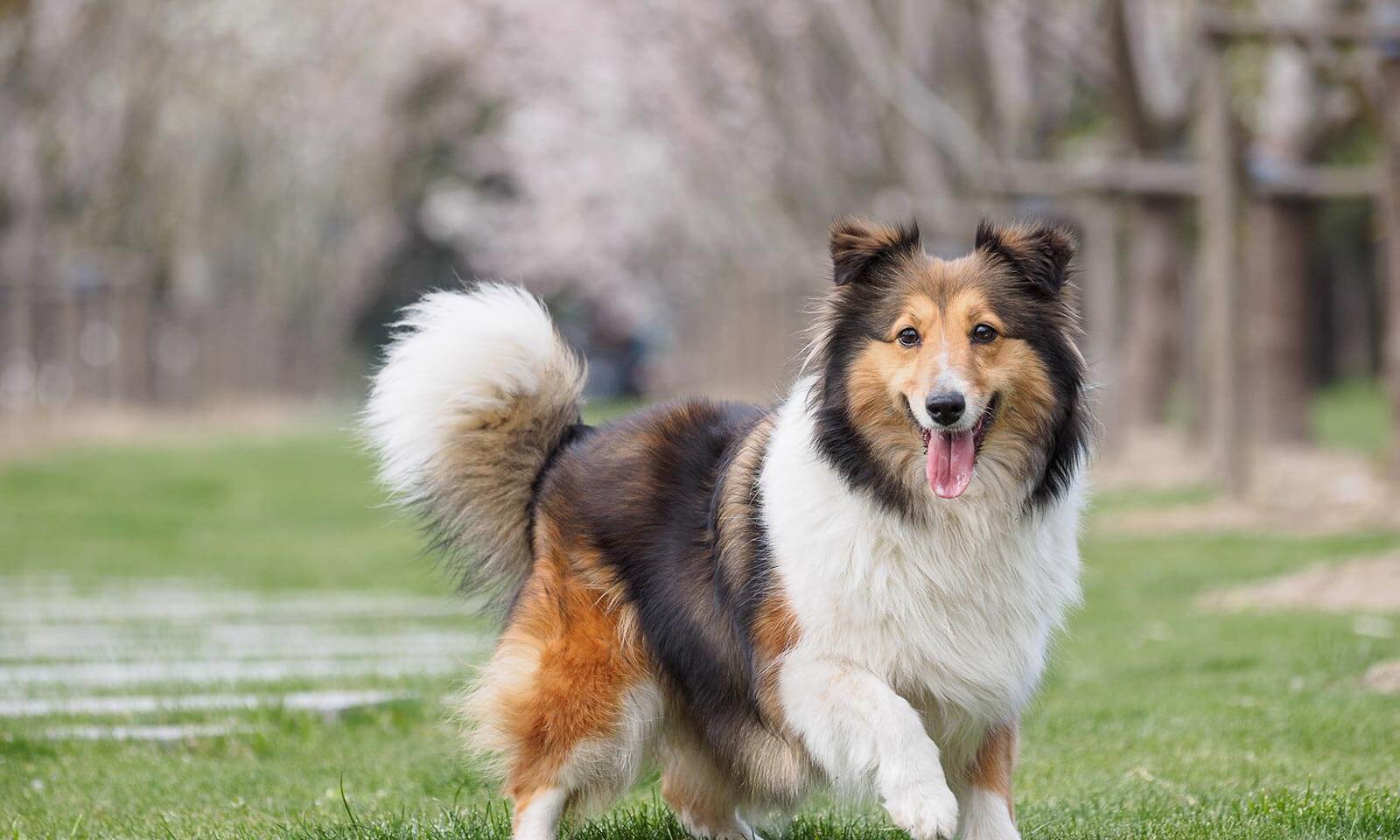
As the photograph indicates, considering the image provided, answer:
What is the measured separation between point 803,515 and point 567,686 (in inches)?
32.5

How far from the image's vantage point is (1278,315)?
17438 mm

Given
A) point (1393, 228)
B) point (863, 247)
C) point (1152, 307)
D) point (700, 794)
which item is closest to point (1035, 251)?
point (863, 247)

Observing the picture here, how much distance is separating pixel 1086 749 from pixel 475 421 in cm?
271

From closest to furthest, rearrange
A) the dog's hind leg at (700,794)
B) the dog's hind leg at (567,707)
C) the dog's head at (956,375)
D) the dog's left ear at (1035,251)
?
the dog's head at (956,375)
the dog's left ear at (1035,251)
the dog's hind leg at (567,707)
the dog's hind leg at (700,794)

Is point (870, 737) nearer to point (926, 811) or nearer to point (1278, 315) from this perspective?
point (926, 811)

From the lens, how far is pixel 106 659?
8.98 m

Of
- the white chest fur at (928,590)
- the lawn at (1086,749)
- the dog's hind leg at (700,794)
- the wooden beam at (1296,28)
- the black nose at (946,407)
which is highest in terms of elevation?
the wooden beam at (1296,28)

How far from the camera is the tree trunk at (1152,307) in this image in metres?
18.8

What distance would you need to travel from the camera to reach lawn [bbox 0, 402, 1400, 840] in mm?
5277

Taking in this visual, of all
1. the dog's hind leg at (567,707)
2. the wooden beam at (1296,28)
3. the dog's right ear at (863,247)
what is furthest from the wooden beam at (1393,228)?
the dog's hind leg at (567,707)

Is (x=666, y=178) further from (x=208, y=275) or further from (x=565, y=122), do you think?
(x=208, y=275)

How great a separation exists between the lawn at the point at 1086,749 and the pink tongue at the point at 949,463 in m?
1.20

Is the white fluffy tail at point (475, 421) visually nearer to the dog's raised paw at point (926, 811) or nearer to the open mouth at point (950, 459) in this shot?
the open mouth at point (950, 459)

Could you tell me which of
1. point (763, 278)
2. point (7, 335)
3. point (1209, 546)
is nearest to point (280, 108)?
point (763, 278)
